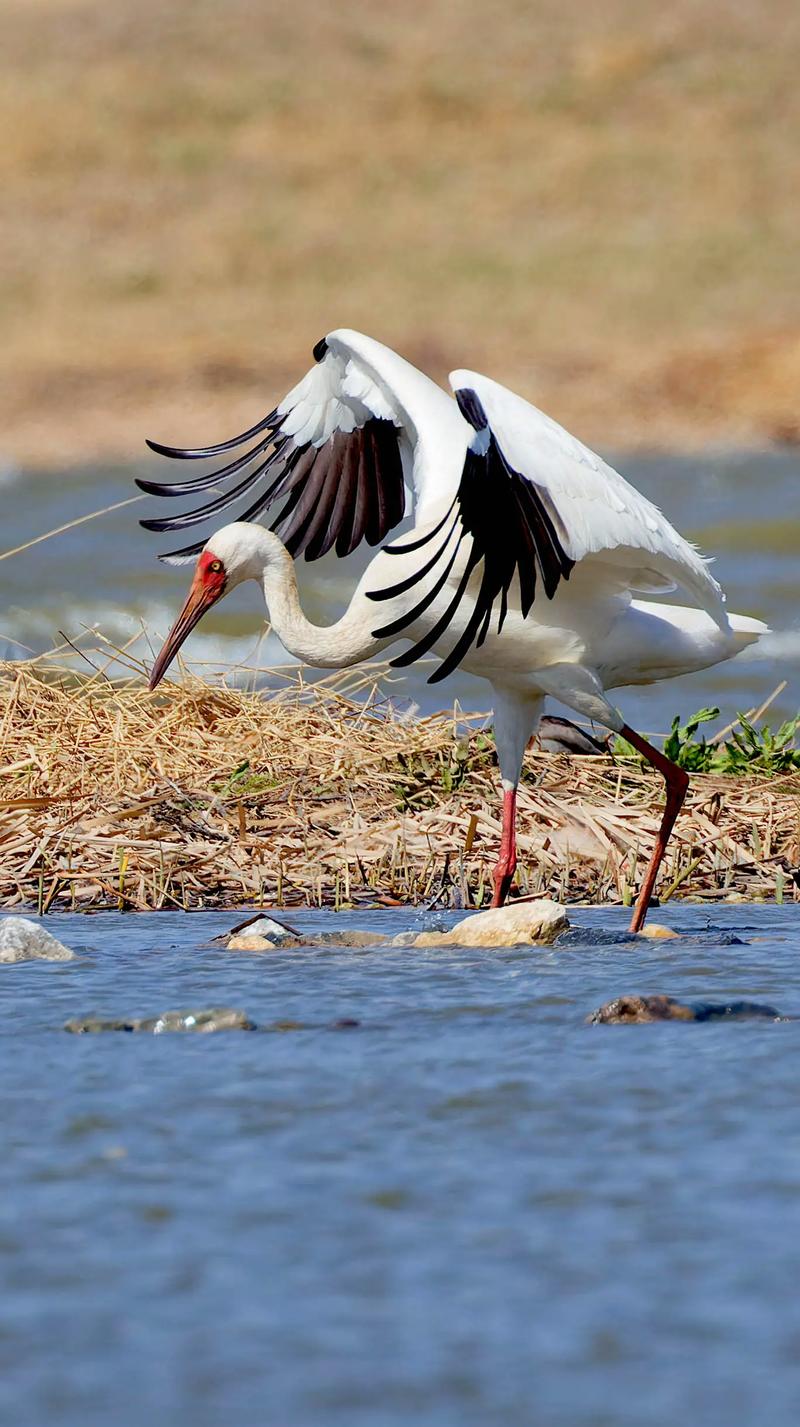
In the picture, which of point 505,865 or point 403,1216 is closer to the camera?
point 403,1216

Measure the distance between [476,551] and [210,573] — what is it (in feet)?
3.84

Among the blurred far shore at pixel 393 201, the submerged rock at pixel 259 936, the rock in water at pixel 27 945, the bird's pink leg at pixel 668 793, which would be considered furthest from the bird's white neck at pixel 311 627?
the blurred far shore at pixel 393 201

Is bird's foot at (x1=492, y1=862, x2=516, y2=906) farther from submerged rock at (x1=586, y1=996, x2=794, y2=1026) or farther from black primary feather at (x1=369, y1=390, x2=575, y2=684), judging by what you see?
submerged rock at (x1=586, y1=996, x2=794, y2=1026)

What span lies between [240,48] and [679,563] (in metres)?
33.2

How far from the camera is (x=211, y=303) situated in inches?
1230

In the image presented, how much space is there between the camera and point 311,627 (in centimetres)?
629

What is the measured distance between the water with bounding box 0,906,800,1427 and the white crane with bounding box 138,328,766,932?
1.58 meters

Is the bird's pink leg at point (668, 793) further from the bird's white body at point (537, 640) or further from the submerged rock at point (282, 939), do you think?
the submerged rock at point (282, 939)

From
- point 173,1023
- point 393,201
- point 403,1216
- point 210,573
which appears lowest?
point 403,1216

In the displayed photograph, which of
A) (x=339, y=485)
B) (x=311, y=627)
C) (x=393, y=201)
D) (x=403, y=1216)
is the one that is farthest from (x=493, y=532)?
(x=393, y=201)

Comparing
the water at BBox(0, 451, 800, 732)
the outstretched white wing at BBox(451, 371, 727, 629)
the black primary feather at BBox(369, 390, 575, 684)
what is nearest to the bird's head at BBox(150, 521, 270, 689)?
the black primary feather at BBox(369, 390, 575, 684)

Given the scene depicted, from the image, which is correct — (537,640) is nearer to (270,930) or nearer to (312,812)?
(312,812)

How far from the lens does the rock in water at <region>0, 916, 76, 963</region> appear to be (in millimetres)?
4812

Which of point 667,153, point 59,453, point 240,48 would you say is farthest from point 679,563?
point 240,48
